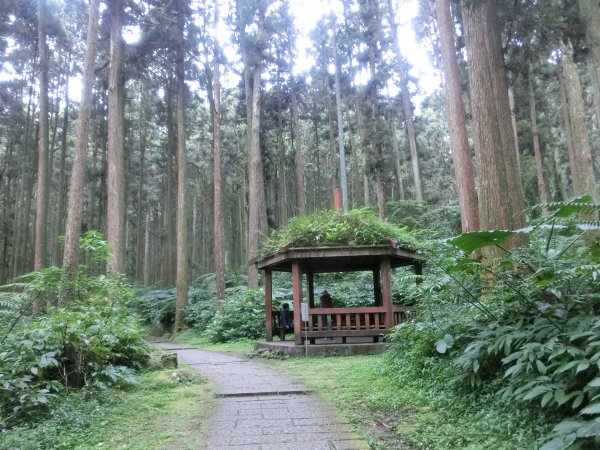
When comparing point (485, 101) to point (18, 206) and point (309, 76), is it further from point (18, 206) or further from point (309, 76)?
point (18, 206)

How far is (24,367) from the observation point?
5.51 metres

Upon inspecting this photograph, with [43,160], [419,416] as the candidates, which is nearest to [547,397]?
[419,416]

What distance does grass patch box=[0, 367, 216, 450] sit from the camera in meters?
4.27

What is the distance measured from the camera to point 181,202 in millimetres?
20578

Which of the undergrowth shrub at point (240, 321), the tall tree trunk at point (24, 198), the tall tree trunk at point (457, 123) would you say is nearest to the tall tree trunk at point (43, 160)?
the tall tree trunk at point (24, 198)

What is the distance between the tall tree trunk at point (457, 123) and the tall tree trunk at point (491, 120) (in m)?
2.00

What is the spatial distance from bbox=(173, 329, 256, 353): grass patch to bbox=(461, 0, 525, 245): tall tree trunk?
29.4 feet

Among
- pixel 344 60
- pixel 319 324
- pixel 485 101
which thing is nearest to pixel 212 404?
pixel 319 324

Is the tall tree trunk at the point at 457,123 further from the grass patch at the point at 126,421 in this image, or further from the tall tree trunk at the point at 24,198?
the tall tree trunk at the point at 24,198

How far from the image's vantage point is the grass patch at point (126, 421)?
427cm

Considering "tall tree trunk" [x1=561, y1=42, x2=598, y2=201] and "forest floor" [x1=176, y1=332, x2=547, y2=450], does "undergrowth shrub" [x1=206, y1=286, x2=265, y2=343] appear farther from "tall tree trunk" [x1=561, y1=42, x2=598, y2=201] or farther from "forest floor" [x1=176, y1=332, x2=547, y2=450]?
"tall tree trunk" [x1=561, y1=42, x2=598, y2=201]

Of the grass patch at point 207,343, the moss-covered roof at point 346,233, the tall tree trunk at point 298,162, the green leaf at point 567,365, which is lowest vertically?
the grass patch at point 207,343

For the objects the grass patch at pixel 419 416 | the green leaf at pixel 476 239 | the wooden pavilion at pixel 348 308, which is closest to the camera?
the grass patch at pixel 419 416

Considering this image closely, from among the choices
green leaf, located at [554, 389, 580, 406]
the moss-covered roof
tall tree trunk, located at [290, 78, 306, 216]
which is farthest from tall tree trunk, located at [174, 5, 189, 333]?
green leaf, located at [554, 389, 580, 406]
